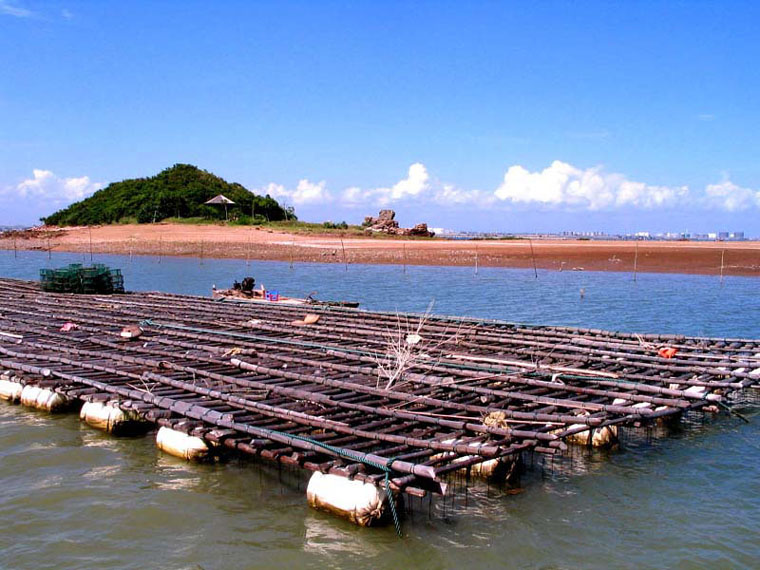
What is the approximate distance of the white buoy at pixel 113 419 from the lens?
903cm

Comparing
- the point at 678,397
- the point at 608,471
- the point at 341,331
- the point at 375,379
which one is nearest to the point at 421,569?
the point at 608,471

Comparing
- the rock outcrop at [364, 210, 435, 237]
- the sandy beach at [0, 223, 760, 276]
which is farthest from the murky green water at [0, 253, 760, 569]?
the rock outcrop at [364, 210, 435, 237]

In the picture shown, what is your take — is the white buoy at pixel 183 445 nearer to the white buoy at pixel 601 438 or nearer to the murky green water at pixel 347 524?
the murky green water at pixel 347 524

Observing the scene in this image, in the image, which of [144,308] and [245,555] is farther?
[144,308]

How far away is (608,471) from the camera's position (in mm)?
8148

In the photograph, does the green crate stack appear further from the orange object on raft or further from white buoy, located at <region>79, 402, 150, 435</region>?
the orange object on raft

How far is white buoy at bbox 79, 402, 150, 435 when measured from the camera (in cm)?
903

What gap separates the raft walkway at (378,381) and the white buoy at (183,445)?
116 millimetres

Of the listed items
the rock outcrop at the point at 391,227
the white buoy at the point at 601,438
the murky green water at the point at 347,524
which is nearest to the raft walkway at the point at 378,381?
the white buoy at the point at 601,438

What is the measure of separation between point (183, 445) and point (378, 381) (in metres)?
2.58

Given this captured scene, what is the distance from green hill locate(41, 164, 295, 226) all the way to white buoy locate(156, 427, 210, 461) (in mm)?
52538

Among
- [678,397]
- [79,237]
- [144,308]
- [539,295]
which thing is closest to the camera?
[678,397]

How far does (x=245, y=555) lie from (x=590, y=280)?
101 feet

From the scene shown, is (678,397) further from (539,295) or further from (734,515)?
(539,295)
